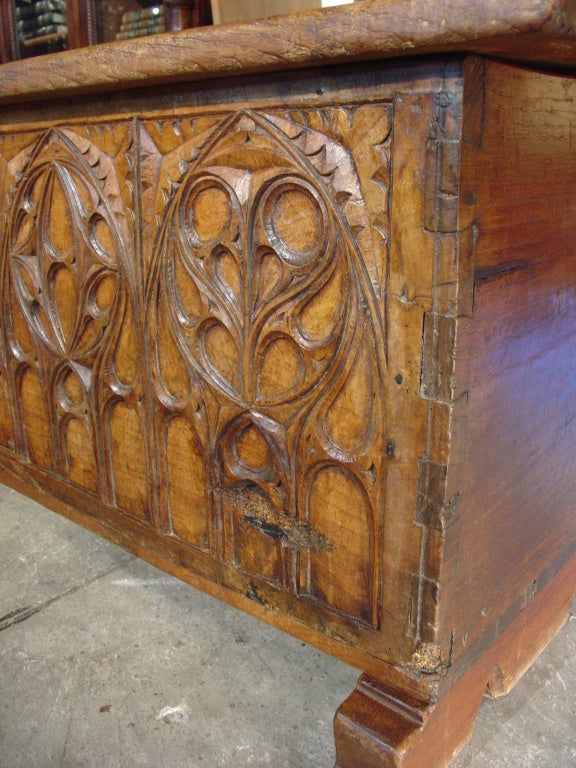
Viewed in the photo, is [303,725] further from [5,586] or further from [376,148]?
[376,148]

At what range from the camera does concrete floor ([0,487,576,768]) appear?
1030 mm

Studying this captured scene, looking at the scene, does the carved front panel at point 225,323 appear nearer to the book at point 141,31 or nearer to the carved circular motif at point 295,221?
the carved circular motif at point 295,221

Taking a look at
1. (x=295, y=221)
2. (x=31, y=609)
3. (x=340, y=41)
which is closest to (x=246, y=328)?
(x=295, y=221)

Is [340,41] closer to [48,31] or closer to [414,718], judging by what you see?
[414,718]

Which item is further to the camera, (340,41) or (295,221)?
(295,221)

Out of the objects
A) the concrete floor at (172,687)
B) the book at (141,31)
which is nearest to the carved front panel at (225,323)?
the concrete floor at (172,687)

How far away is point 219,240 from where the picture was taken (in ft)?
3.22

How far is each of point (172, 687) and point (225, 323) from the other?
1.94ft

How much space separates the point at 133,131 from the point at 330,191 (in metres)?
0.37

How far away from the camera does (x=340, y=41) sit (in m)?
0.72

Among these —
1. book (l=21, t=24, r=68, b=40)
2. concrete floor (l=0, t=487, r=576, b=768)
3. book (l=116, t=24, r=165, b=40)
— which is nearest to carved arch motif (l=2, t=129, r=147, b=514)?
concrete floor (l=0, t=487, r=576, b=768)

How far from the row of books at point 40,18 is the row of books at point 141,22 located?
11.1 inches

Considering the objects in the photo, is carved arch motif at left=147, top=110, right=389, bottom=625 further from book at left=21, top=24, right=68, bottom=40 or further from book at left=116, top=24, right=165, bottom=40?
book at left=21, top=24, right=68, bottom=40

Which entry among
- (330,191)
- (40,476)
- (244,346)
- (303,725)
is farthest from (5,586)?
(330,191)
